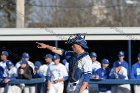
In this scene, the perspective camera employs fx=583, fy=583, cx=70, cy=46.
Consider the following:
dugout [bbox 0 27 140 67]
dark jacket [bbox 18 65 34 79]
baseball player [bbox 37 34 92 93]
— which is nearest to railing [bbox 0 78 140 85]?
dark jacket [bbox 18 65 34 79]

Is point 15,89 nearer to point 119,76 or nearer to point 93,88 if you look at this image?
point 93,88

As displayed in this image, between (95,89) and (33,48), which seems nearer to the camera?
(95,89)

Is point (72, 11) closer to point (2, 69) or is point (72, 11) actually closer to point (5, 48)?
point (5, 48)

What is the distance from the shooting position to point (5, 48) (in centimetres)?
1641

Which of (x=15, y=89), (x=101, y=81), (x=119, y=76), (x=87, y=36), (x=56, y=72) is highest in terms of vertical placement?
(x=87, y=36)

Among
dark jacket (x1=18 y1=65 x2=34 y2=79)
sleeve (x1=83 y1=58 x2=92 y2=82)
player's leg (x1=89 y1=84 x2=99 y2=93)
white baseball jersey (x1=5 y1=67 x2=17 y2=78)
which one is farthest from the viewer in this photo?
white baseball jersey (x1=5 y1=67 x2=17 y2=78)

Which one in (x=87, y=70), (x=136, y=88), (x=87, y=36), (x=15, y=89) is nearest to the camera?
(x=87, y=70)

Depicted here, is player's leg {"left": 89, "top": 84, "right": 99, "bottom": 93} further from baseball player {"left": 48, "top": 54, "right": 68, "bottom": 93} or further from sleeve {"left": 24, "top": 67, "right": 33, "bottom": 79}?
sleeve {"left": 24, "top": 67, "right": 33, "bottom": 79}

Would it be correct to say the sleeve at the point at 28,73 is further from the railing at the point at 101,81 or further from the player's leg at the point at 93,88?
the player's leg at the point at 93,88

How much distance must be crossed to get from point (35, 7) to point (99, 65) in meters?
18.7

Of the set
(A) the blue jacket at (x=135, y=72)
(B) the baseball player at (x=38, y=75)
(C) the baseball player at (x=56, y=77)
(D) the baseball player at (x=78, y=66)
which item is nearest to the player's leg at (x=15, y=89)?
(B) the baseball player at (x=38, y=75)

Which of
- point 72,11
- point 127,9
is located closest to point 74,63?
point 72,11

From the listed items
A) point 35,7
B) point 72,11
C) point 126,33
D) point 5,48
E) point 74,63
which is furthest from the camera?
point 72,11

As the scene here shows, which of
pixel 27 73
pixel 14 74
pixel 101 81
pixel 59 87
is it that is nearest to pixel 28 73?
pixel 27 73
